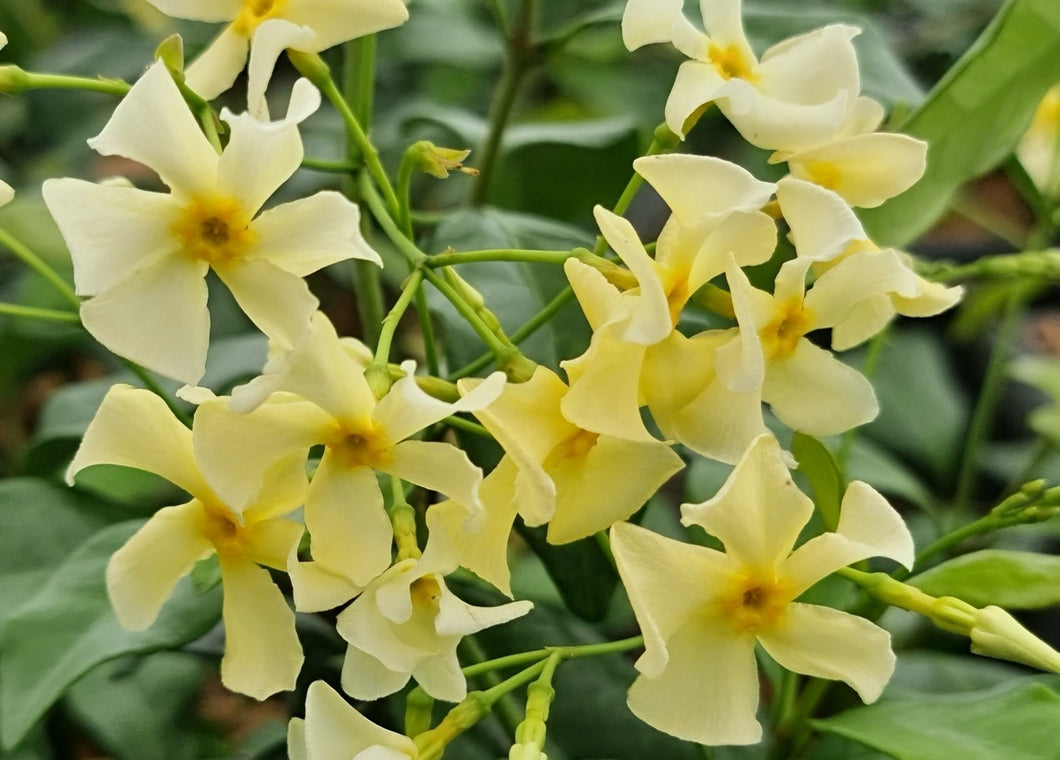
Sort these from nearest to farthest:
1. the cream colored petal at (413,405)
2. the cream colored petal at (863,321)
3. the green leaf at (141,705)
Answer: the cream colored petal at (413,405) < the cream colored petal at (863,321) < the green leaf at (141,705)

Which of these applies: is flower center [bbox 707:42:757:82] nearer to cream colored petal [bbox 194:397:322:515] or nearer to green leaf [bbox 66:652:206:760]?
cream colored petal [bbox 194:397:322:515]

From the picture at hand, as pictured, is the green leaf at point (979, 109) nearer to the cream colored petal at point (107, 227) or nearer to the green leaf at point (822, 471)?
the green leaf at point (822, 471)

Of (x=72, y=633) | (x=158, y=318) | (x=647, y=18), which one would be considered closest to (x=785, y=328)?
(x=647, y=18)

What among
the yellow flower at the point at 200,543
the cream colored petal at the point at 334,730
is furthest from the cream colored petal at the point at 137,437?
the cream colored petal at the point at 334,730

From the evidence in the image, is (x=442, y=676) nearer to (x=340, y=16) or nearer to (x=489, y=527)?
(x=489, y=527)

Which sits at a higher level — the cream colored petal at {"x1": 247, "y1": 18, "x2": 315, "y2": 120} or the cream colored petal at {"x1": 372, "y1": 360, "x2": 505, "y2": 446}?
the cream colored petal at {"x1": 247, "y1": 18, "x2": 315, "y2": 120}

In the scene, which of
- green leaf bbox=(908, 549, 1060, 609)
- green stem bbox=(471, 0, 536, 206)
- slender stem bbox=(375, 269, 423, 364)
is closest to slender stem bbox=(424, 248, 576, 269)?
slender stem bbox=(375, 269, 423, 364)
